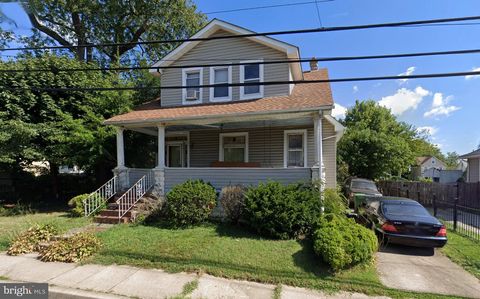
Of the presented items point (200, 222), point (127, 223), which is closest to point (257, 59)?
point (200, 222)

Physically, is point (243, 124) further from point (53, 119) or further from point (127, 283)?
point (53, 119)

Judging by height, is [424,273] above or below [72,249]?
below

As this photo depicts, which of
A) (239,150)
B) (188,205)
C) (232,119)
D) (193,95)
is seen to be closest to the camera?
(188,205)

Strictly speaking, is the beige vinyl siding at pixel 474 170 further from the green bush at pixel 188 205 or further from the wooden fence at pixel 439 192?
the green bush at pixel 188 205

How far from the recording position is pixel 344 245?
5.89 meters

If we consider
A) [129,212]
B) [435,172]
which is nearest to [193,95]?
[129,212]

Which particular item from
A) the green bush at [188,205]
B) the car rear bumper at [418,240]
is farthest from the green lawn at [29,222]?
the car rear bumper at [418,240]

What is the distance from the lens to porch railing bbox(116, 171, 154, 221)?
9.96 metres

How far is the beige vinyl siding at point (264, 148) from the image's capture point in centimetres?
1280

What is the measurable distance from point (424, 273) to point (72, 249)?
26.2 feet

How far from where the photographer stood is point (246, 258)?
Answer: 637cm

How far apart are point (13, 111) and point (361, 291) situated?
14.9m

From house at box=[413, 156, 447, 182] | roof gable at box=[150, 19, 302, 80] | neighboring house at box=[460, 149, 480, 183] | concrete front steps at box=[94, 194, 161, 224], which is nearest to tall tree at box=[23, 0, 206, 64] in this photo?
roof gable at box=[150, 19, 302, 80]

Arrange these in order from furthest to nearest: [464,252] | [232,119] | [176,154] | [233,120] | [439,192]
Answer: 1. [439,192]
2. [176,154]
3. [233,120]
4. [232,119]
5. [464,252]
